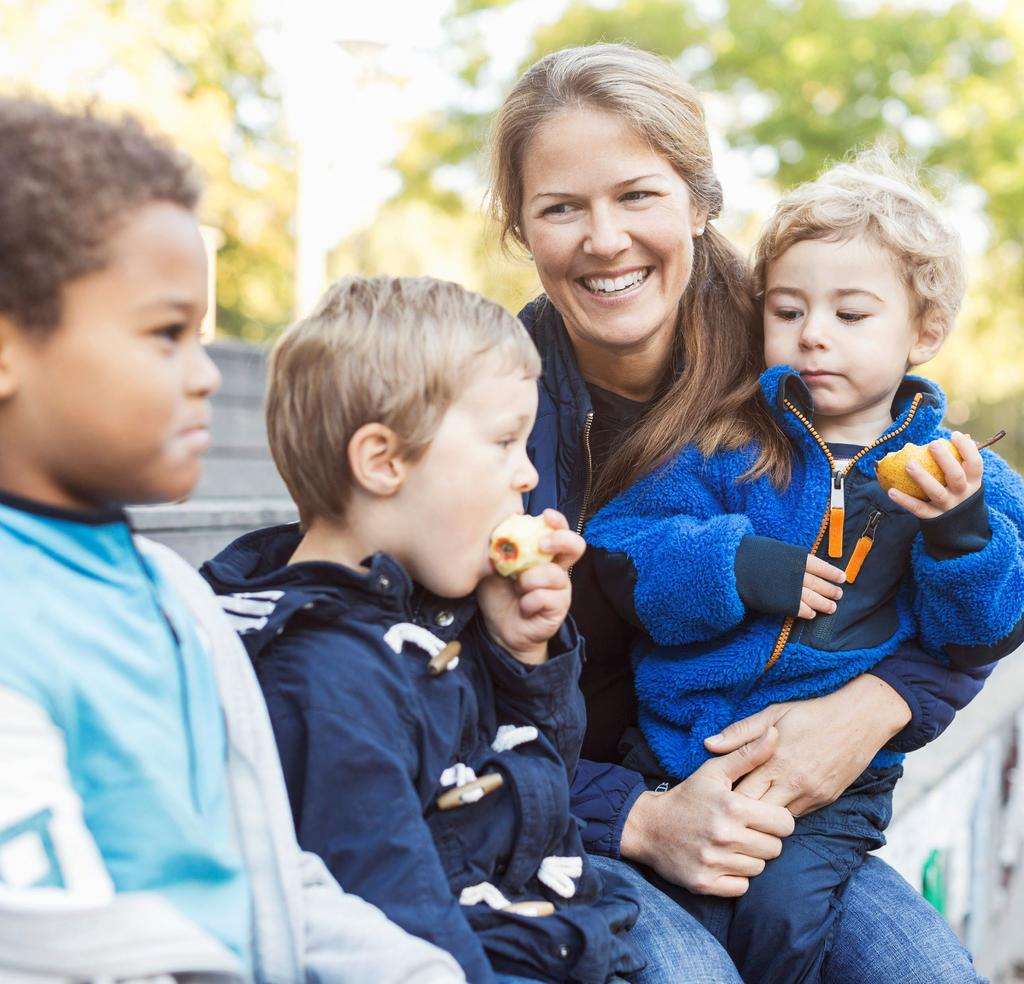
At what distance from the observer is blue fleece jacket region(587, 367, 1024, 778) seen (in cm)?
242

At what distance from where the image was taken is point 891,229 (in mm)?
2570

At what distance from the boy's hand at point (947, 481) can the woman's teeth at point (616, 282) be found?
0.76m

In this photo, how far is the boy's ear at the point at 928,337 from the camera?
105 inches

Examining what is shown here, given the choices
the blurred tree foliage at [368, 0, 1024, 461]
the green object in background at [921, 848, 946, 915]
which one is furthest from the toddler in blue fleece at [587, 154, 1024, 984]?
the blurred tree foliage at [368, 0, 1024, 461]

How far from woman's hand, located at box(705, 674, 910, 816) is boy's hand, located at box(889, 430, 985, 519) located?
0.41 metres

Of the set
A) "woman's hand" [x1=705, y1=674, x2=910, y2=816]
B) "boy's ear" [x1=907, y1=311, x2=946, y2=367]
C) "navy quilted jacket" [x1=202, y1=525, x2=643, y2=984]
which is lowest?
"woman's hand" [x1=705, y1=674, x2=910, y2=816]

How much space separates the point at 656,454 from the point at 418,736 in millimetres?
1173

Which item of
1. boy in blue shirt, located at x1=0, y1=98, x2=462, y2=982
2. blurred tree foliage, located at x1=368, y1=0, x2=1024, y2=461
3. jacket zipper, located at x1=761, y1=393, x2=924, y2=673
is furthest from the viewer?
blurred tree foliage, located at x1=368, y1=0, x2=1024, y2=461

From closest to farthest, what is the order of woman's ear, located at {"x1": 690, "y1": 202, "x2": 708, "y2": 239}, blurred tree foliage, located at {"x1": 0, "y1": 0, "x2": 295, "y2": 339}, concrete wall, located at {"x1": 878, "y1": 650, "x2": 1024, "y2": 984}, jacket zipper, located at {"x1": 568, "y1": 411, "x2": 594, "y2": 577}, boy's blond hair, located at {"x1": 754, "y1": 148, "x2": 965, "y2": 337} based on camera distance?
boy's blond hair, located at {"x1": 754, "y1": 148, "x2": 965, "y2": 337}, jacket zipper, located at {"x1": 568, "y1": 411, "x2": 594, "y2": 577}, woman's ear, located at {"x1": 690, "y1": 202, "x2": 708, "y2": 239}, concrete wall, located at {"x1": 878, "y1": 650, "x2": 1024, "y2": 984}, blurred tree foliage, located at {"x1": 0, "y1": 0, "x2": 295, "y2": 339}

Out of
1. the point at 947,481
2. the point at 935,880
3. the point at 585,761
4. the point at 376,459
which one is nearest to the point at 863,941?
the point at 585,761

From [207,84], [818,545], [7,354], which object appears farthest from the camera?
[207,84]

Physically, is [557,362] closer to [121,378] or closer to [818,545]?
[818,545]

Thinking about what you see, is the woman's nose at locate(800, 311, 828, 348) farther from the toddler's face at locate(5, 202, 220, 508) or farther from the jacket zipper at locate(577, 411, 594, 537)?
the toddler's face at locate(5, 202, 220, 508)

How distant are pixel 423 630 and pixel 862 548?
43.7 inches
